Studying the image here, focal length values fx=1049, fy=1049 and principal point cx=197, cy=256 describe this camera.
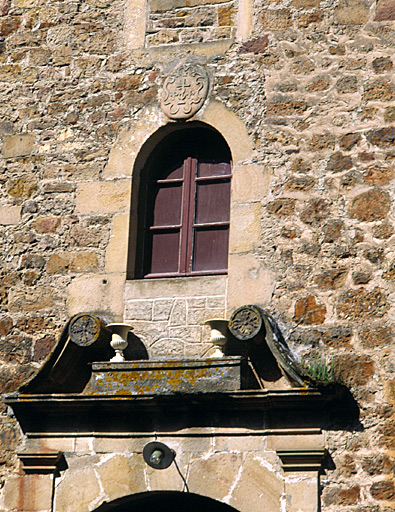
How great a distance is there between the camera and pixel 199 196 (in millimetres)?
7551

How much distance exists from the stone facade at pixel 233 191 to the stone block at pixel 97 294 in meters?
0.01

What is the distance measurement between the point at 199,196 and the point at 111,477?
209cm

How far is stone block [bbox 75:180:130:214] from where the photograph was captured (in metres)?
7.52

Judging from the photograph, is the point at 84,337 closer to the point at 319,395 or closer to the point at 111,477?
the point at 111,477

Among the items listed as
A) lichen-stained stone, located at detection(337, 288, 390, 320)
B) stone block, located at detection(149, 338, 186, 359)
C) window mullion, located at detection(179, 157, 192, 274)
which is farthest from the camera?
window mullion, located at detection(179, 157, 192, 274)

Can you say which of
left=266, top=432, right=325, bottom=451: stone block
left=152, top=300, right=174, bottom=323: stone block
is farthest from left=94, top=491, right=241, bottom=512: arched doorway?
left=152, top=300, right=174, bottom=323: stone block

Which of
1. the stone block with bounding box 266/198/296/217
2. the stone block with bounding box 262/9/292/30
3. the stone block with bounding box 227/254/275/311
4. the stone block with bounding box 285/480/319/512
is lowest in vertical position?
the stone block with bounding box 285/480/319/512

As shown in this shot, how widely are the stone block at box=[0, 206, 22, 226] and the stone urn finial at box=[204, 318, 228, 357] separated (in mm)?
1784

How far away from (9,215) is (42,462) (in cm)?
188

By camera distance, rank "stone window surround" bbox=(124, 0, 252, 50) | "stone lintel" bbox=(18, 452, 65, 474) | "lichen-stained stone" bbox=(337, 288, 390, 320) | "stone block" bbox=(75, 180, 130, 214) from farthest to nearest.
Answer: "stone window surround" bbox=(124, 0, 252, 50)
"stone block" bbox=(75, 180, 130, 214)
"stone lintel" bbox=(18, 452, 65, 474)
"lichen-stained stone" bbox=(337, 288, 390, 320)

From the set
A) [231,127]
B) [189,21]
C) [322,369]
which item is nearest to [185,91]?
[231,127]

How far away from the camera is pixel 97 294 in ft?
24.1

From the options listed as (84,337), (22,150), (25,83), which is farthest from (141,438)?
(25,83)

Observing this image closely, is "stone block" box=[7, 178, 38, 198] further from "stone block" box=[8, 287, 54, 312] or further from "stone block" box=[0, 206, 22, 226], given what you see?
"stone block" box=[8, 287, 54, 312]
